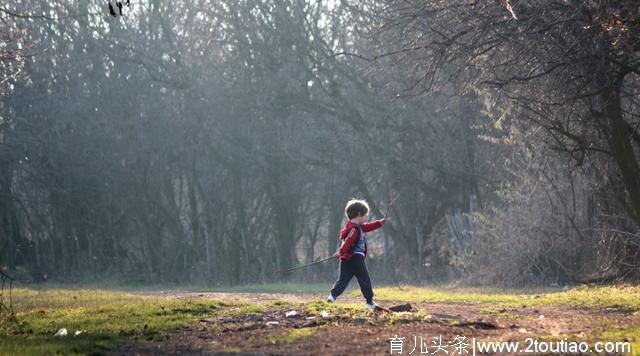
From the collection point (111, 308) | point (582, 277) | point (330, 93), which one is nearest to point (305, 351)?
point (111, 308)

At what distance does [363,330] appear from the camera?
11727 millimetres

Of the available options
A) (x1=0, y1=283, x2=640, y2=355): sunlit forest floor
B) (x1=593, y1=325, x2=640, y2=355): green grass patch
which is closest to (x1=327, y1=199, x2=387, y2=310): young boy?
(x1=0, y1=283, x2=640, y2=355): sunlit forest floor

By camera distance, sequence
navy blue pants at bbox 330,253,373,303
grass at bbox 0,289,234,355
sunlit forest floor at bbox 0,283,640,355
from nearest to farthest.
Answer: sunlit forest floor at bbox 0,283,640,355
grass at bbox 0,289,234,355
navy blue pants at bbox 330,253,373,303

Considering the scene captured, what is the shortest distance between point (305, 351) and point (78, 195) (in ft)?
113

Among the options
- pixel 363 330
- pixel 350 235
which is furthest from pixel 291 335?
pixel 350 235

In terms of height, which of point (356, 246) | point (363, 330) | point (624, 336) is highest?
point (356, 246)

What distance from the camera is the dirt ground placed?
33.8 ft

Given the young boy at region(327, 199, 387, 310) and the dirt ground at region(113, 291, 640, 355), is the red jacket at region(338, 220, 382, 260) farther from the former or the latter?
the dirt ground at region(113, 291, 640, 355)

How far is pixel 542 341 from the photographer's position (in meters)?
10.2

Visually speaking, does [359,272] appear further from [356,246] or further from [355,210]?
[355,210]

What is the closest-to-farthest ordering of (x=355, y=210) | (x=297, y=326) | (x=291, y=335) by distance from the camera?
1. (x=291, y=335)
2. (x=297, y=326)
3. (x=355, y=210)

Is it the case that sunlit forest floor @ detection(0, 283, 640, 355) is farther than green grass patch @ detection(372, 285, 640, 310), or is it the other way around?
green grass patch @ detection(372, 285, 640, 310)

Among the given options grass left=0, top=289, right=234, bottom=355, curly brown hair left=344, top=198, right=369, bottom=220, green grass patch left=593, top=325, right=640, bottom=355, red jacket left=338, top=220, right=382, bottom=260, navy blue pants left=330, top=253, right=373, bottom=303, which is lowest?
green grass patch left=593, top=325, right=640, bottom=355

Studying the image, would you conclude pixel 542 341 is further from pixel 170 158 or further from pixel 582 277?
pixel 170 158
